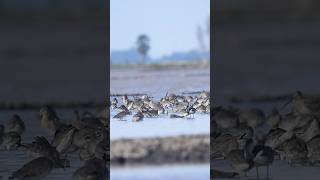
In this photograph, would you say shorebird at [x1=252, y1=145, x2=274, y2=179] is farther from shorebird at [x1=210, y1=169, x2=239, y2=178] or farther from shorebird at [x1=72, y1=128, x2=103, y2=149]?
shorebird at [x1=72, y1=128, x2=103, y2=149]

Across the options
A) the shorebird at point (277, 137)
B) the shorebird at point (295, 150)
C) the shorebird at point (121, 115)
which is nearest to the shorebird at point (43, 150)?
the shorebird at point (121, 115)

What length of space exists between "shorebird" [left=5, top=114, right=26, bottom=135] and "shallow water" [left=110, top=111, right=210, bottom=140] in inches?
31.4

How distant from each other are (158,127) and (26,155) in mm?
1117

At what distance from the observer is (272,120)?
6566mm

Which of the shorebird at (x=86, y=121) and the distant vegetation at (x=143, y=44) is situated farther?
the shorebird at (x=86, y=121)

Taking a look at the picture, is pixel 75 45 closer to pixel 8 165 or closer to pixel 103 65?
pixel 103 65

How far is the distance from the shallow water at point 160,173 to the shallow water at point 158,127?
277 millimetres

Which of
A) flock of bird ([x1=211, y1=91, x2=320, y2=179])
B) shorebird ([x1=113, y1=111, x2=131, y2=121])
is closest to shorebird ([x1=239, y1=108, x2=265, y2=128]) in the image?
flock of bird ([x1=211, y1=91, x2=320, y2=179])

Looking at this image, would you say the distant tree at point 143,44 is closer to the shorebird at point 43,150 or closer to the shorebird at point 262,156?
the shorebird at point 43,150

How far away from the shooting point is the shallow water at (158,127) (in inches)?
245

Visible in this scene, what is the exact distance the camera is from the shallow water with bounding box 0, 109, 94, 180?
6305 millimetres

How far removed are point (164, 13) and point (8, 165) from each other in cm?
178

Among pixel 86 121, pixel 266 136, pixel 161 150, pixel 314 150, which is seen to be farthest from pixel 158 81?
pixel 314 150

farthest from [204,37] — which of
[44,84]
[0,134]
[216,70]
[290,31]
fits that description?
[0,134]
